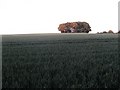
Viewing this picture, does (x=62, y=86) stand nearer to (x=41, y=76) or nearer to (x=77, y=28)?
(x=41, y=76)

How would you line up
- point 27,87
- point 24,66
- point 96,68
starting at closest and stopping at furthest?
point 27,87 → point 96,68 → point 24,66

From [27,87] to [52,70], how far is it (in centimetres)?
356

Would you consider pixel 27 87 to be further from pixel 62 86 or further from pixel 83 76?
pixel 83 76

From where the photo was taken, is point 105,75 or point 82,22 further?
point 82,22

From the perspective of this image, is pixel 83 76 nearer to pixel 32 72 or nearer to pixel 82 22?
pixel 32 72

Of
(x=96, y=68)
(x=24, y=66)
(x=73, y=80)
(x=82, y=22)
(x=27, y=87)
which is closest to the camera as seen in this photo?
(x=27, y=87)

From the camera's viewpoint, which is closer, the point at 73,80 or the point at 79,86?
the point at 79,86

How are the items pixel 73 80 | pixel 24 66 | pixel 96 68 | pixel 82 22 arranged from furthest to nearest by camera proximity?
pixel 82 22
pixel 24 66
pixel 96 68
pixel 73 80

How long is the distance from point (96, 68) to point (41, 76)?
326cm

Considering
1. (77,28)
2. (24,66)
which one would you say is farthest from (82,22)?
(24,66)

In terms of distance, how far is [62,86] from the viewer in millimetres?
10562

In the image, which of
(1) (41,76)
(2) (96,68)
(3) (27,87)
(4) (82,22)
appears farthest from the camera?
(4) (82,22)

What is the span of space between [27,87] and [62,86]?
1.15 meters

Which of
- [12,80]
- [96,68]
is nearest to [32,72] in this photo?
[12,80]
